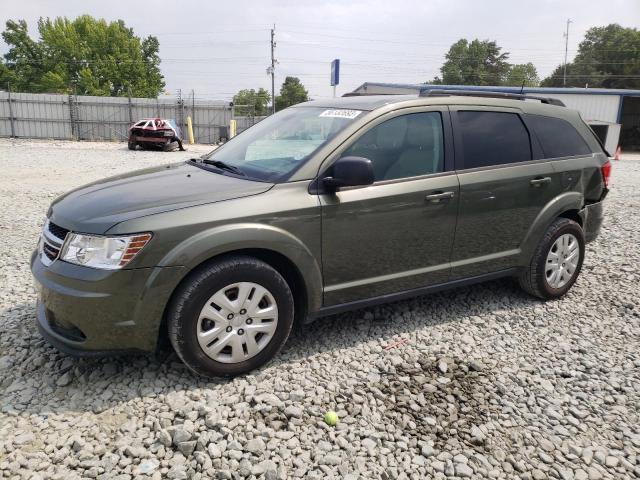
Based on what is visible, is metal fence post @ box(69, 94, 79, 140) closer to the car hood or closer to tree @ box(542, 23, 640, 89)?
the car hood

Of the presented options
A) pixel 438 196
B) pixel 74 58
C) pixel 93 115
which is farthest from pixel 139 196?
pixel 74 58

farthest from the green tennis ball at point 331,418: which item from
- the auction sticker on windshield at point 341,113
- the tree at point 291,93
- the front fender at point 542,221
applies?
the tree at point 291,93

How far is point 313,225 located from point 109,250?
48.2 inches

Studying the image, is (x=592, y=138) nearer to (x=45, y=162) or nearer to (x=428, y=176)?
(x=428, y=176)

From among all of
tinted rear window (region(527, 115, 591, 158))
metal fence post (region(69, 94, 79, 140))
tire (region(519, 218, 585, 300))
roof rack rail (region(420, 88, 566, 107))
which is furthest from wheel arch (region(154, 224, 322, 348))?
metal fence post (region(69, 94, 79, 140))

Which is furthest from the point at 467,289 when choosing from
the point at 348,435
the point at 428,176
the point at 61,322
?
the point at 61,322

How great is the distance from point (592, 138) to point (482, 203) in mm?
1730

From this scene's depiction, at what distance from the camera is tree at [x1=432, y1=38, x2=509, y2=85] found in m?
85.8

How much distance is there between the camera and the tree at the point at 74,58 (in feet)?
190

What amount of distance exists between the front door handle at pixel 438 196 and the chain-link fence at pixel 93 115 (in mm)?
26635

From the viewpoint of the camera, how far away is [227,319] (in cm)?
308

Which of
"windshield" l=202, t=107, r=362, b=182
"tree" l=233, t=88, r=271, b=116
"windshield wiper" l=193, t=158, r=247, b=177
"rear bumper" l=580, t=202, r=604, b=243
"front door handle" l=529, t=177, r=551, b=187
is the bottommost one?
"rear bumper" l=580, t=202, r=604, b=243

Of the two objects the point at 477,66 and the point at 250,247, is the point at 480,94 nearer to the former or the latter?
the point at 250,247

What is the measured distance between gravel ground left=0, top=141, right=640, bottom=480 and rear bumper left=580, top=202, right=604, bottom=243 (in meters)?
0.78
